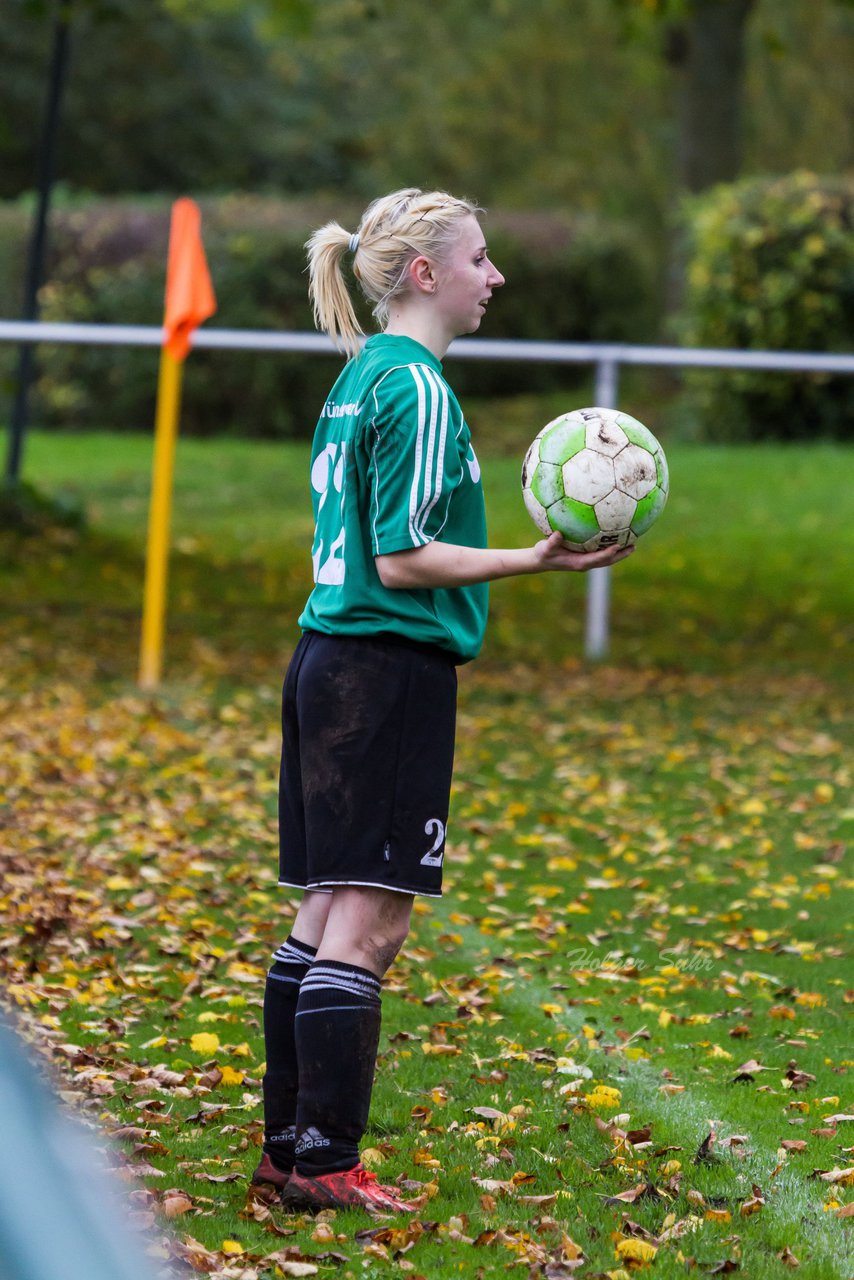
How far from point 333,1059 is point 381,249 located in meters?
1.60

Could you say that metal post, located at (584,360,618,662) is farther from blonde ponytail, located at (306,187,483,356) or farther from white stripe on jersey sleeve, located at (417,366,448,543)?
white stripe on jersey sleeve, located at (417,366,448,543)

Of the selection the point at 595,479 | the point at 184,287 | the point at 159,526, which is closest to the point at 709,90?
the point at 184,287

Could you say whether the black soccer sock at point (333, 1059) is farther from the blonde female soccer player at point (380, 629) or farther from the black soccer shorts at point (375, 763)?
the black soccer shorts at point (375, 763)

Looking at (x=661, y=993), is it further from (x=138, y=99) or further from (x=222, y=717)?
(x=138, y=99)

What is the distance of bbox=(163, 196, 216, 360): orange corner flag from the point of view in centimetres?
965

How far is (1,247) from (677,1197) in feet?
58.0

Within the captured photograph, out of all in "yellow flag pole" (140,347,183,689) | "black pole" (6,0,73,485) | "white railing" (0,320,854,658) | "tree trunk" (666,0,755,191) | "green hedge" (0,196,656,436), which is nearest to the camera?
"yellow flag pole" (140,347,183,689)

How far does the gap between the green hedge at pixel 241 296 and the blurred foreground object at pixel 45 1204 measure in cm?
1730

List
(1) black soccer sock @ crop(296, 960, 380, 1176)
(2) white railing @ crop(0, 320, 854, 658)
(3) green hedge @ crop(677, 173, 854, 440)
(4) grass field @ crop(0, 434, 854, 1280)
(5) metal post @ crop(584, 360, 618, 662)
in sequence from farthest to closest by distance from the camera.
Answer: (3) green hedge @ crop(677, 173, 854, 440) < (5) metal post @ crop(584, 360, 618, 662) < (2) white railing @ crop(0, 320, 854, 658) < (4) grass field @ crop(0, 434, 854, 1280) < (1) black soccer sock @ crop(296, 960, 380, 1176)

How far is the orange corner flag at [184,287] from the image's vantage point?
965 centimetres


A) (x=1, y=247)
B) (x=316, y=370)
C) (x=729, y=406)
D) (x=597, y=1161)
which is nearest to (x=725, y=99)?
(x=729, y=406)

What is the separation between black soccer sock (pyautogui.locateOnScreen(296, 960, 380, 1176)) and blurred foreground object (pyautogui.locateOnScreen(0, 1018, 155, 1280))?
2.22 m

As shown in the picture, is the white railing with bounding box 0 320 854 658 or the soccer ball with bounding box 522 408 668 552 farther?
the white railing with bounding box 0 320 854 658

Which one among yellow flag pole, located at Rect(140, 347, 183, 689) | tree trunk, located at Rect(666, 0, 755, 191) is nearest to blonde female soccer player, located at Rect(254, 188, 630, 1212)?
yellow flag pole, located at Rect(140, 347, 183, 689)
